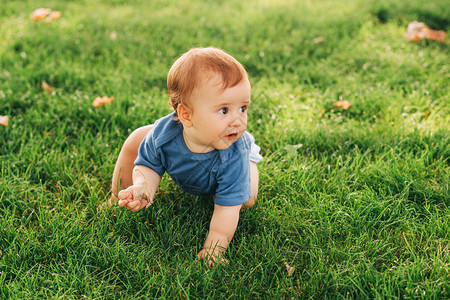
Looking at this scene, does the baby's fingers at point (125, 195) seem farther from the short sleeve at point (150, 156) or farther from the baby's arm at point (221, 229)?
the baby's arm at point (221, 229)

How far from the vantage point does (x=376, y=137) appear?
267 centimetres

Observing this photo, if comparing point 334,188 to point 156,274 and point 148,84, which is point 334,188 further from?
point 148,84

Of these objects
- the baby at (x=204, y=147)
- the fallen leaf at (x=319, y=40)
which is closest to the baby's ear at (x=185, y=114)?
the baby at (x=204, y=147)

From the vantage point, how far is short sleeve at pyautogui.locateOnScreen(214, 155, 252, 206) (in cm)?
190

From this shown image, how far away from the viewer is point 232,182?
1909 millimetres

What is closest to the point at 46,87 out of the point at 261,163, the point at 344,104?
the point at 261,163

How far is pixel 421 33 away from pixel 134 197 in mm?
3471

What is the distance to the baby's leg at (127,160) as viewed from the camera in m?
2.19

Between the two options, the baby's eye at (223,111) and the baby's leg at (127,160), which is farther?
the baby's leg at (127,160)

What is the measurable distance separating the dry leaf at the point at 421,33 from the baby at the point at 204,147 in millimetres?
2641

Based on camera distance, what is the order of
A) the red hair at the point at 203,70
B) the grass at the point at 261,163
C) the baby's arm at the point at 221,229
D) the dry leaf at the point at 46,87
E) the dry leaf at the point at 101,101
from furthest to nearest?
1. the dry leaf at the point at 46,87
2. the dry leaf at the point at 101,101
3. the baby's arm at the point at 221,229
4. the grass at the point at 261,163
5. the red hair at the point at 203,70

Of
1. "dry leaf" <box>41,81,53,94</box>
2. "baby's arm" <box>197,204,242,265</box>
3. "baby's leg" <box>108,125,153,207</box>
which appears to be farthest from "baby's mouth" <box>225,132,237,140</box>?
"dry leaf" <box>41,81,53,94</box>

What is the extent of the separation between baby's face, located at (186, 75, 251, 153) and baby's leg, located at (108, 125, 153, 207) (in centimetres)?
49

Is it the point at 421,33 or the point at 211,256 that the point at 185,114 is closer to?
the point at 211,256
